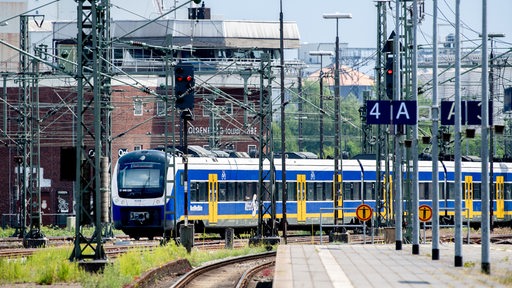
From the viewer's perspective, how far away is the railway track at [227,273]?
30.9m

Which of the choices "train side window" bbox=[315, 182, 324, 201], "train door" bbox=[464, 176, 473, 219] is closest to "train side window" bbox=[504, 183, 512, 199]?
"train door" bbox=[464, 176, 473, 219]

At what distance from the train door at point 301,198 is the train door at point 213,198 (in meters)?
5.02

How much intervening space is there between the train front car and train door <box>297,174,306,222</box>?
8.26 meters

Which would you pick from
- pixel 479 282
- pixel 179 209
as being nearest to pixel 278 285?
pixel 479 282

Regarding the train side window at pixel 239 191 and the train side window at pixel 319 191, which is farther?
the train side window at pixel 319 191

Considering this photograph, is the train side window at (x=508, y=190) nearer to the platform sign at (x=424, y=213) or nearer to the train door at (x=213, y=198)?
the train door at (x=213, y=198)

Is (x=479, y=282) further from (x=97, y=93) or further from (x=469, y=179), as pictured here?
(x=469, y=179)

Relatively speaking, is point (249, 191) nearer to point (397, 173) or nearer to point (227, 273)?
point (397, 173)

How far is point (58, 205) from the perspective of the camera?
7894 centimetres

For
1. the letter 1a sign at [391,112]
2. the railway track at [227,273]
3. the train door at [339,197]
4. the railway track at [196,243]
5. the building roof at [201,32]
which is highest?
the building roof at [201,32]

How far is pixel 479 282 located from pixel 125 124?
190 feet

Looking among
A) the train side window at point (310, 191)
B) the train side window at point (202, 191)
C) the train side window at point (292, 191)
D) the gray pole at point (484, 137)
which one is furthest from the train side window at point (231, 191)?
the gray pole at point (484, 137)

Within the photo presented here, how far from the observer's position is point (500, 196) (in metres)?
62.9

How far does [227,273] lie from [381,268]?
9.11 m
